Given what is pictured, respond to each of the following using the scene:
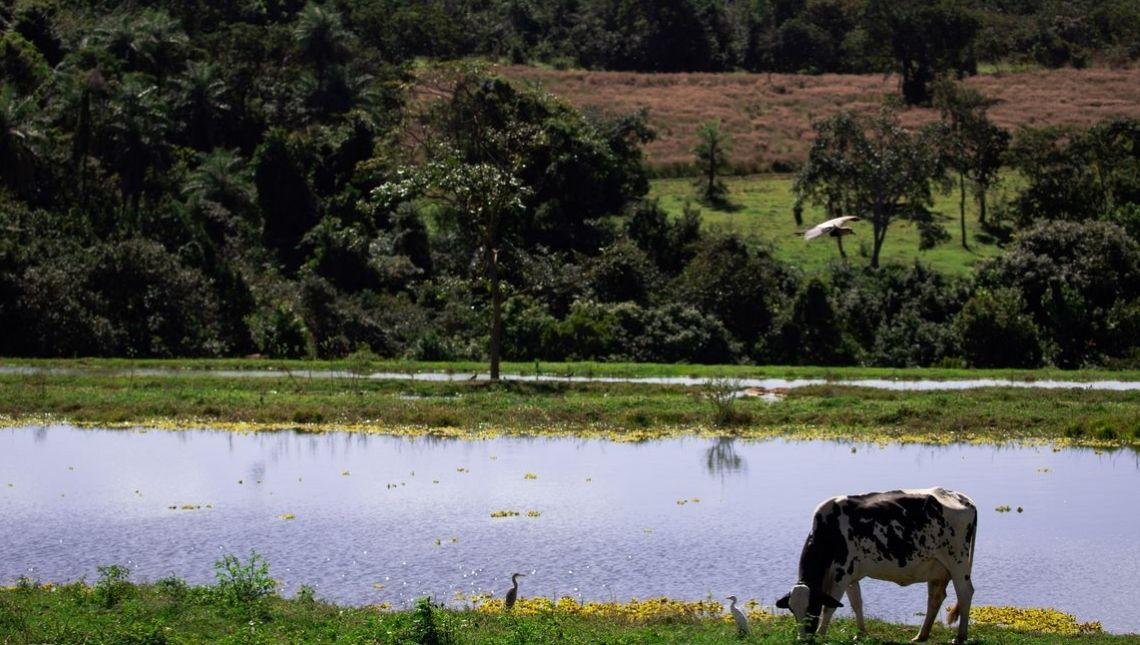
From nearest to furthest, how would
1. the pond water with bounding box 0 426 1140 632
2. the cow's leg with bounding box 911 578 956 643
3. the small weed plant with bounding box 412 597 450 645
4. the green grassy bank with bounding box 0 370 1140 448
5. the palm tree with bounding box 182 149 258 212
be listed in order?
the small weed plant with bounding box 412 597 450 645 → the cow's leg with bounding box 911 578 956 643 → the pond water with bounding box 0 426 1140 632 → the green grassy bank with bounding box 0 370 1140 448 → the palm tree with bounding box 182 149 258 212

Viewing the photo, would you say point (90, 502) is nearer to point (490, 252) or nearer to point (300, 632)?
point (300, 632)

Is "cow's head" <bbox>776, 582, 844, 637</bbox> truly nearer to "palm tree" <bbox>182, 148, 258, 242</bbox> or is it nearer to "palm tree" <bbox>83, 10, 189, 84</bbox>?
"palm tree" <bbox>182, 148, 258, 242</bbox>

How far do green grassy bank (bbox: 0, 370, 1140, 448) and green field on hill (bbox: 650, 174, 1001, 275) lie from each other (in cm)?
2562

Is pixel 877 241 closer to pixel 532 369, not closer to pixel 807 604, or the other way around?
pixel 532 369

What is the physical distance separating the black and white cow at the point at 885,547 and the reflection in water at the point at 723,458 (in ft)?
36.7

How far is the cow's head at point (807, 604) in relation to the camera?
50.4 feet

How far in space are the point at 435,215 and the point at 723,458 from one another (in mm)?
39579

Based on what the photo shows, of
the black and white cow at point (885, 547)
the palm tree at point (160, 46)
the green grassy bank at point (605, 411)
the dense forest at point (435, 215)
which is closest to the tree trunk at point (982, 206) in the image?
the dense forest at point (435, 215)

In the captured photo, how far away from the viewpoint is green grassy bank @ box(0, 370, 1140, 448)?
32844 mm

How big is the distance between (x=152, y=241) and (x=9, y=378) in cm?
1618

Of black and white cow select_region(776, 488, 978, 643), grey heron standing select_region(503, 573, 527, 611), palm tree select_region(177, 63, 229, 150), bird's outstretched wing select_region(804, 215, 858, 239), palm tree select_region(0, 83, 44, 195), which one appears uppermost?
palm tree select_region(177, 63, 229, 150)

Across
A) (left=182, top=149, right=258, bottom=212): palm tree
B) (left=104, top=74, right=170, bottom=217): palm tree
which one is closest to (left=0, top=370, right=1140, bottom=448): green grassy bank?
(left=182, top=149, right=258, bottom=212): palm tree

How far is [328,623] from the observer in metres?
15.7

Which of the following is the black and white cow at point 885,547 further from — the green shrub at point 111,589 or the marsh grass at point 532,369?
the marsh grass at point 532,369
